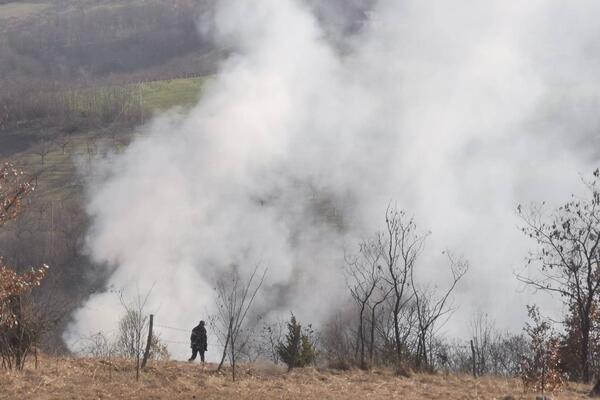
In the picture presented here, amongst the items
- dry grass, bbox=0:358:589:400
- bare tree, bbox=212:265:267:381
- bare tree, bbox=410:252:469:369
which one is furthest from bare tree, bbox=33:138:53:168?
dry grass, bbox=0:358:589:400

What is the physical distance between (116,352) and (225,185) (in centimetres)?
3027

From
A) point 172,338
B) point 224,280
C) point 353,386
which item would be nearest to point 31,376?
point 353,386

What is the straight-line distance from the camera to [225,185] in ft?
157

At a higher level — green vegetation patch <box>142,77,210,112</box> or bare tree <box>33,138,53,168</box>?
green vegetation patch <box>142,77,210,112</box>

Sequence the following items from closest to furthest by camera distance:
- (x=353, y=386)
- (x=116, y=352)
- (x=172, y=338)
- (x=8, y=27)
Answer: (x=353, y=386) < (x=116, y=352) < (x=172, y=338) < (x=8, y=27)

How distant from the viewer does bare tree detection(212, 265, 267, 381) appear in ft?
46.2

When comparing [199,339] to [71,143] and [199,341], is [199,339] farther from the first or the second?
[71,143]

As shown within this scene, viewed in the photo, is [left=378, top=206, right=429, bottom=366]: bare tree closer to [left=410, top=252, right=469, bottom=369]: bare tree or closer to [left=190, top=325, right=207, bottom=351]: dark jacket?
[left=410, top=252, right=469, bottom=369]: bare tree

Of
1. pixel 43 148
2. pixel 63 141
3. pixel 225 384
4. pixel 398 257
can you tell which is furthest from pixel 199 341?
pixel 63 141

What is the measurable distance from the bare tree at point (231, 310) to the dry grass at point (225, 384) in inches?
36.1

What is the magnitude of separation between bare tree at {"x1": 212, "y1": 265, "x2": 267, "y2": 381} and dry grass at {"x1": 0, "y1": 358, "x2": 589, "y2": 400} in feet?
3.01

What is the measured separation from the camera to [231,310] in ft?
48.8

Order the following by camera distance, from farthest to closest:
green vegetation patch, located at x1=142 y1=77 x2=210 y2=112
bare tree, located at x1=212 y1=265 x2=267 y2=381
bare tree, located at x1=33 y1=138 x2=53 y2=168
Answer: green vegetation patch, located at x1=142 y1=77 x2=210 y2=112
bare tree, located at x1=33 y1=138 x2=53 y2=168
bare tree, located at x1=212 y1=265 x2=267 y2=381

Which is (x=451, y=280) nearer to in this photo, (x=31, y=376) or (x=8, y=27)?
(x=31, y=376)
